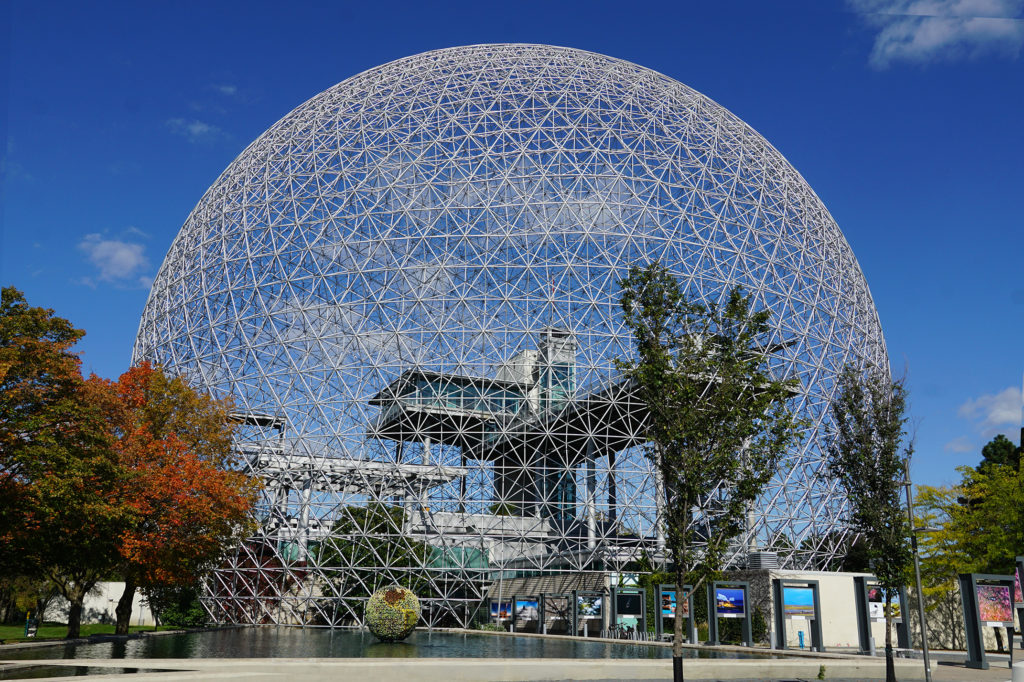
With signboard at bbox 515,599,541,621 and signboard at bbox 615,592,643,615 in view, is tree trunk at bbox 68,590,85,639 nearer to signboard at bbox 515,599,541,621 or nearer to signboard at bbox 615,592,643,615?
signboard at bbox 515,599,541,621

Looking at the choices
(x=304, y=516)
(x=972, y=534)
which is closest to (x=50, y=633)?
(x=304, y=516)

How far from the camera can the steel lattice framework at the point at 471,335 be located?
102ft

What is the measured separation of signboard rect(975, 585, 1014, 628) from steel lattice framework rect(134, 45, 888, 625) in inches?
516

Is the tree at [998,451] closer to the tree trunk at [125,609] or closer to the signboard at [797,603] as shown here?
the signboard at [797,603]

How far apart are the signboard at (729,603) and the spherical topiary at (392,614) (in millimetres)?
8807

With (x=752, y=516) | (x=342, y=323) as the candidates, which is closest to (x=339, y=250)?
(x=342, y=323)

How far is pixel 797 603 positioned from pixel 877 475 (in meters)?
7.80

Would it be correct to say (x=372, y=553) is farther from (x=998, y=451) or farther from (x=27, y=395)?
(x=998, y=451)

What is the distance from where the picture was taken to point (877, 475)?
15773 mm

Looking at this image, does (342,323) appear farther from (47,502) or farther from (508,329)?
(47,502)

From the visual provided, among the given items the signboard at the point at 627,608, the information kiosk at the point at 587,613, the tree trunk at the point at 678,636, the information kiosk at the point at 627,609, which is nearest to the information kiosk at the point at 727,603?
the information kiosk at the point at 627,609

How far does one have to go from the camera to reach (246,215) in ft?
120

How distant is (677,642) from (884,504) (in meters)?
6.65

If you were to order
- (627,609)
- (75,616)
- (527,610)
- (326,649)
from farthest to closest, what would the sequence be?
(527,610), (627,609), (75,616), (326,649)
